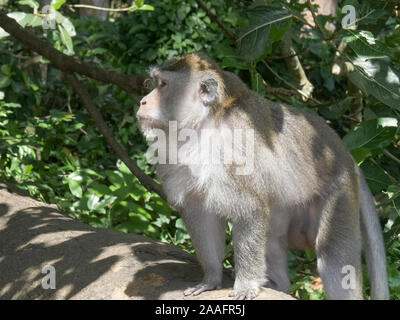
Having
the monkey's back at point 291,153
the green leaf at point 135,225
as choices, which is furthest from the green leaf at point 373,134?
the green leaf at point 135,225

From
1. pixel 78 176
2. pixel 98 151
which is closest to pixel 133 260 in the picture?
pixel 78 176

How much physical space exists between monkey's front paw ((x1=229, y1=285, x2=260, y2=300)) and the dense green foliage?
3.44ft

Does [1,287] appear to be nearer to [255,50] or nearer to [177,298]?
[177,298]

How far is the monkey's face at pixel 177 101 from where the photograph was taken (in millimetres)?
3275

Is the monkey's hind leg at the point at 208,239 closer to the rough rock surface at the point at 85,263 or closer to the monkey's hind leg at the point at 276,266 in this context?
the rough rock surface at the point at 85,263

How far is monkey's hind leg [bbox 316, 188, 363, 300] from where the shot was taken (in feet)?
11.0

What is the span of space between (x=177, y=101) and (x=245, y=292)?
1.12 metres

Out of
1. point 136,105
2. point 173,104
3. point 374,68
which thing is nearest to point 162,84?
point 173,104

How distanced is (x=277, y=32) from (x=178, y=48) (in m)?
3.34

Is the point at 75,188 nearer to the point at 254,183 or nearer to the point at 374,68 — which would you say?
the point at 254,183

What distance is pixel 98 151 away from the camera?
6891mm

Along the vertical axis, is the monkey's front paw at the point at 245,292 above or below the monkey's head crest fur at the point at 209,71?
below

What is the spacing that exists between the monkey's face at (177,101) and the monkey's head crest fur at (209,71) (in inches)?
1.1

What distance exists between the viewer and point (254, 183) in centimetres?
313
